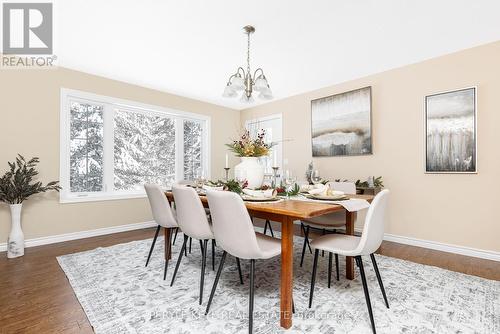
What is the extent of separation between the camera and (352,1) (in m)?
2.10

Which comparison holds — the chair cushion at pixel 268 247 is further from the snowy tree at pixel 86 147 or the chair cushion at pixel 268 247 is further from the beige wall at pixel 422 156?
the snowy tree at pixel 86 147

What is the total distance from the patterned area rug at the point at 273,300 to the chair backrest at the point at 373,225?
0.49 metres

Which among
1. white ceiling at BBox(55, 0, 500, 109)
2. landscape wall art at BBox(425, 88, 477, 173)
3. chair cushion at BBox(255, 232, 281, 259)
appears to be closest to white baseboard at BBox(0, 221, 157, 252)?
white ceiling at BBox(55, 0, 500, 109)

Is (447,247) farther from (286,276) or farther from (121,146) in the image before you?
(121,146)

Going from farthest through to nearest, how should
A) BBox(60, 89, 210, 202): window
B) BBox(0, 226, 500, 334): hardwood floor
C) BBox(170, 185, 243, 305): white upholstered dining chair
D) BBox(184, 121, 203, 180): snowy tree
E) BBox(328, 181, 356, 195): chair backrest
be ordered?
1. BBox(184, 121, 203, 180): snowy tree
2. BBox(60, 89, 210, 202): window
3. BBox(328, 181, 356, 195): chair backrest
4. BBox(170, 185, 243, 305): white upholstered dining chair
5. BBox(0, 226, 500, 334): hardwood floor

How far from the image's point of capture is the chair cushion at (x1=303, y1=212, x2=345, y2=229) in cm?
246

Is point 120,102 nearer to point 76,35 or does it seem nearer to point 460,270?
point 76,35

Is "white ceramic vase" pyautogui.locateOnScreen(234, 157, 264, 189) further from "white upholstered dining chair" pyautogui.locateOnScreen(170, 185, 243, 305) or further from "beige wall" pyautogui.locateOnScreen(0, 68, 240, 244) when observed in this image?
"beige wall" pyautogui.locateOnScreen(0, 68, 240, 244)

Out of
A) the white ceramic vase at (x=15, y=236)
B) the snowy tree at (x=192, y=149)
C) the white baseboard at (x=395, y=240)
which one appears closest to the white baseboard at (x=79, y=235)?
the white baseboard at (x=395, y=240)

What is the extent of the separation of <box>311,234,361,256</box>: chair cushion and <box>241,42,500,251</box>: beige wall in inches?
77.7

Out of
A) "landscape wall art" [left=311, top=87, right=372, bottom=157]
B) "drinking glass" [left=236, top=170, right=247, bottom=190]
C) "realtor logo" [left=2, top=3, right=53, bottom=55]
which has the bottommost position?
"drinking glass" [left=236, top=170, right=247, bottom=190]

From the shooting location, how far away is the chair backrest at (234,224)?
1.48 m

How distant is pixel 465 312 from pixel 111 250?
11.1ft

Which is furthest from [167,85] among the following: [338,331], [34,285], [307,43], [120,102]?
[338,331]
